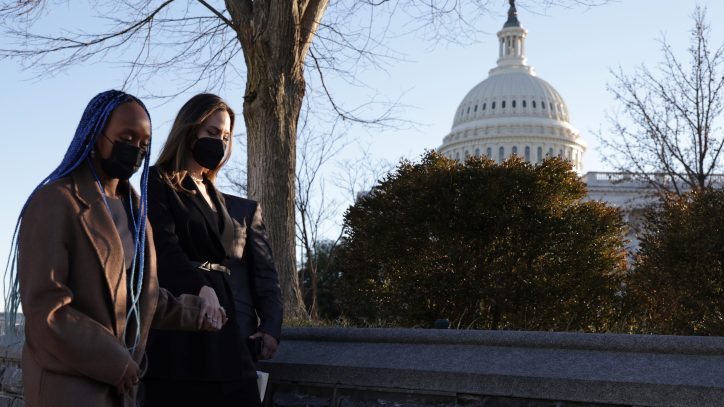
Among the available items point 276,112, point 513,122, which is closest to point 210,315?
point 276,112

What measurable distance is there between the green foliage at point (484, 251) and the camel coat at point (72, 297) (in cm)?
648

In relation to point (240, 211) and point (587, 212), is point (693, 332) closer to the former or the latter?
point (587, 212)

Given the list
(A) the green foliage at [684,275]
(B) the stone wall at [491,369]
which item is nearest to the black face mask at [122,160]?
(B) the stone wall at [491,369]

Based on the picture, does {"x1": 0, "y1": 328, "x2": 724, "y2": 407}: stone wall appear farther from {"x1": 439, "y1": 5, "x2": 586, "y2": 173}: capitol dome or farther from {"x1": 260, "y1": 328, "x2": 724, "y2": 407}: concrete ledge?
{"x1": 439, "y1": 5, "x2": 586, "y2": 173}: capitol dome

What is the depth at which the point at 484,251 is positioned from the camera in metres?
9.52

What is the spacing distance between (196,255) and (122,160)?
985mm

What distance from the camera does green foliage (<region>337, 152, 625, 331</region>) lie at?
8.99 m

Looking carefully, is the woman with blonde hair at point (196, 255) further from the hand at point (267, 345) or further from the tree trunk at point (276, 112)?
the tree trunk at point (276, 112)

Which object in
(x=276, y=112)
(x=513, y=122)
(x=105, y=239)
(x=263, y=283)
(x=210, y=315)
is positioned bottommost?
(x=210, y=315)

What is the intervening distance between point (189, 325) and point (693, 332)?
5.44 metres

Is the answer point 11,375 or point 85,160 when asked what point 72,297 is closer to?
point 85,160

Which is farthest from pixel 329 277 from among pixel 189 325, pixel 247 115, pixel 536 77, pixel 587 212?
pixel 536 77

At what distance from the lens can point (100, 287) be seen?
7.86 ft

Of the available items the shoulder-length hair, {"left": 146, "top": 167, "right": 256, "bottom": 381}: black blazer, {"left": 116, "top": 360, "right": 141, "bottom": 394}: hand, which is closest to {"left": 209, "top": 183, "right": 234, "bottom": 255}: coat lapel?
{"left": 146, "top": 167, "right": 256, "bottom": 381}: black blazer
